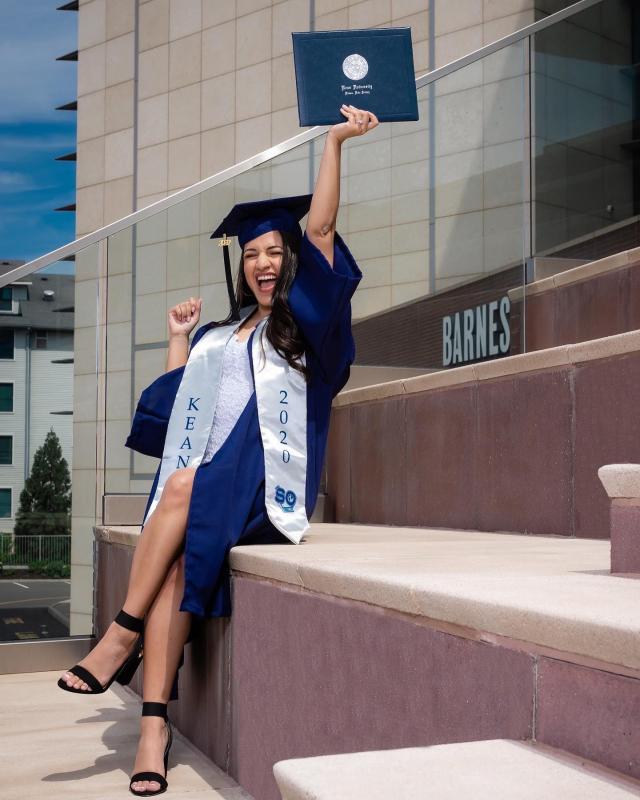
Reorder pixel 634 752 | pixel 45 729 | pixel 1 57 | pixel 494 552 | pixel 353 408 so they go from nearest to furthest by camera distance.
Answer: pixel 634 752
pixel 494 552
pixel 45 729
pixel 353 408
pixel 1 57

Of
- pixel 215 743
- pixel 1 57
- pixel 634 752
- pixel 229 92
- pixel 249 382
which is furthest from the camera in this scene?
pixel 1 57

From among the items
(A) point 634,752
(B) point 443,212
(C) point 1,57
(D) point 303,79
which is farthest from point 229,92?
(C) point 1,57

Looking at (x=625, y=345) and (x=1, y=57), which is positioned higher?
(x=1, y=57)

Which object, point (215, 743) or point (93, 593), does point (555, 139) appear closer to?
point (93, 593)

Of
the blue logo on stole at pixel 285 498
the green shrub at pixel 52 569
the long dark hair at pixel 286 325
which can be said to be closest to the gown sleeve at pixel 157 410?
the long dark hair at pixel 286 325

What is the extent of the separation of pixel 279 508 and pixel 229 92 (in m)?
19.8

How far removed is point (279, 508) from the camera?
2.96 m

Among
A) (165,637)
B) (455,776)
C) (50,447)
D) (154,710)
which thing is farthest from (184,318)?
(455,776)

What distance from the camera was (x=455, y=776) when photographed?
1.27 metres

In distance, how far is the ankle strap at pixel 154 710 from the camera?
2703 millimetres

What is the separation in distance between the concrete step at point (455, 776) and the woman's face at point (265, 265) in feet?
6.64

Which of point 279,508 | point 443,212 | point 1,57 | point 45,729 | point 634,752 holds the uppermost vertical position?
point 1,57

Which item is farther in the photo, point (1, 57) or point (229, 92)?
point (1, 57)

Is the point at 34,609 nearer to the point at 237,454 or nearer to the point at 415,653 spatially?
the point at 237,454
